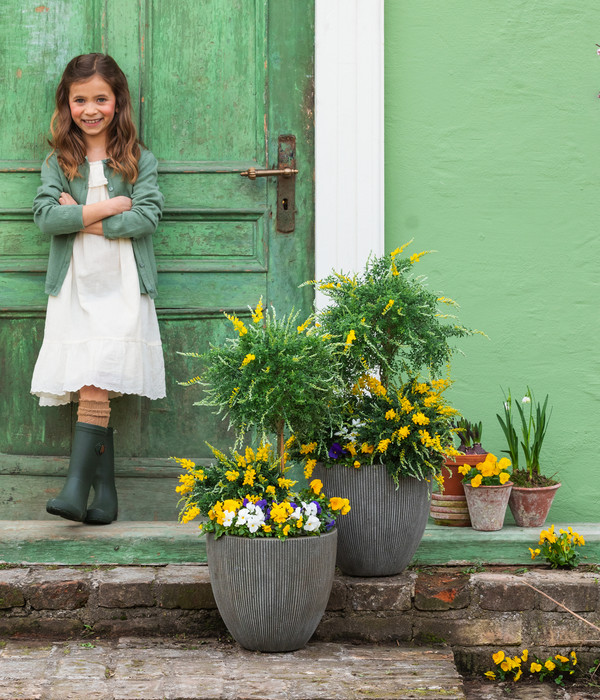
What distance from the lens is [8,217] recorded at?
3.35 m

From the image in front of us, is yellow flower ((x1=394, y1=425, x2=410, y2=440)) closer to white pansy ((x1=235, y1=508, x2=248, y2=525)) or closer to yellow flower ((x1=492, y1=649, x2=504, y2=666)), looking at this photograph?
white pansy ((x1=235, y1=508, x2=248, y2=525))

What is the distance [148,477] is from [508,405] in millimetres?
1398

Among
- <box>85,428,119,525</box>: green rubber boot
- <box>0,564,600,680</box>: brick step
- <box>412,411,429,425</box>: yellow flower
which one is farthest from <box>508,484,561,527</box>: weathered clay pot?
<box>85,428,119,525</box>: green rubber boot

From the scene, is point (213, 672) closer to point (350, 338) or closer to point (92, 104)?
point (350, 338)

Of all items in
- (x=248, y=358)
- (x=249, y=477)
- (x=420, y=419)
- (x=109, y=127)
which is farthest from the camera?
(x=109, y=127)

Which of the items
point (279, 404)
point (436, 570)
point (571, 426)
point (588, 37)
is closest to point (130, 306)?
point (279, 404)

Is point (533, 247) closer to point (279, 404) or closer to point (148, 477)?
point (279, 404)

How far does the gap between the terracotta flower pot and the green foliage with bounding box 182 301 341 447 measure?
30.1 inches

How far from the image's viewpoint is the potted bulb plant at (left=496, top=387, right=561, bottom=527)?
308 centimetres

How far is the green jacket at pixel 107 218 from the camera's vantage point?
120 inches

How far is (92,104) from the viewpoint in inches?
123

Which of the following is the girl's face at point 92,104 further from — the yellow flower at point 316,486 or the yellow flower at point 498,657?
the yellow flower at point 498,657

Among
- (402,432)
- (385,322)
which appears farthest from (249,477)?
(385,322)

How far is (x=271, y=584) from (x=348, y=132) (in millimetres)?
1756
